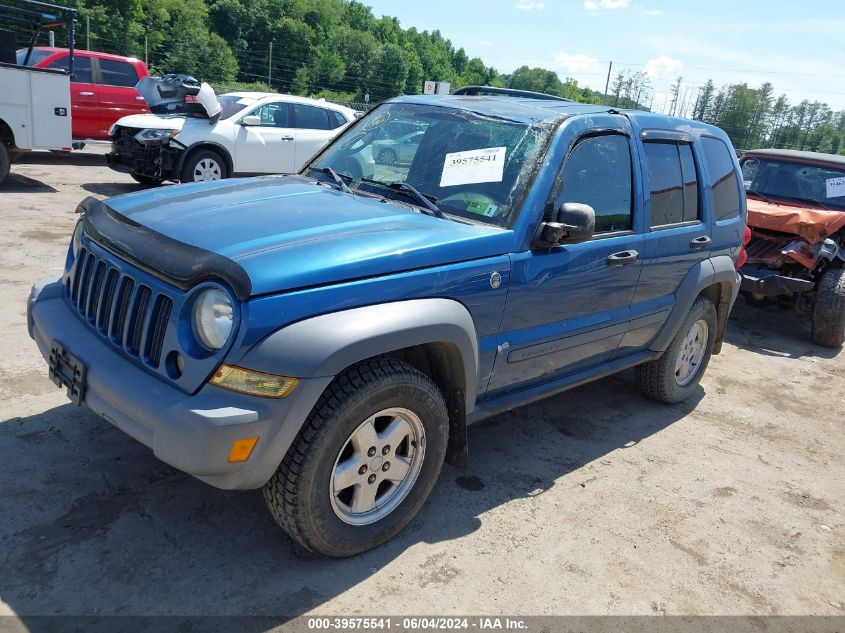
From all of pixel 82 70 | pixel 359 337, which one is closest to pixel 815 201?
pixel 359 337

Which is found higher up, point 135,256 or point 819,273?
point 135,256

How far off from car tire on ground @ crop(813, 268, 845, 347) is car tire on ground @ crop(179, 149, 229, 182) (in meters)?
8.09

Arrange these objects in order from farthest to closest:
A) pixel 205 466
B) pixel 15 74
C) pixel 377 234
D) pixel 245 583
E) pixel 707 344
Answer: pixel 15 74 < pixel 707 344 < pixel 377 234 < pixel 245 583 < pixel 205 466

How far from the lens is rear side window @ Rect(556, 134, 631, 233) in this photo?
361cm

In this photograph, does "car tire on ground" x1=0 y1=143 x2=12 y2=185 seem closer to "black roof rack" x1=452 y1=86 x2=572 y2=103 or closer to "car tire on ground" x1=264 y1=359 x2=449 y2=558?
"black roof rack" x1=452 y1=86 x2=572 y2=103

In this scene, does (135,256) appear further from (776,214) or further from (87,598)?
(776,214)

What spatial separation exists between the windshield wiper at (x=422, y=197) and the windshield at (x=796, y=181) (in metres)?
6.33

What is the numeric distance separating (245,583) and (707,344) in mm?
3885

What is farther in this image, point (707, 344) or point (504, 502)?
point (707, 344)

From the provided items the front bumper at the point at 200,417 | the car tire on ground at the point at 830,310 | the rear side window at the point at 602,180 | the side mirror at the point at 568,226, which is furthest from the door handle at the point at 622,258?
the car tire on ground at the point at 830,310

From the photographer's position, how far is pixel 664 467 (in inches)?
165

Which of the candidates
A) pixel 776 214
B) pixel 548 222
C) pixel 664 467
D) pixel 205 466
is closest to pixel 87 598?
pixel 205 466

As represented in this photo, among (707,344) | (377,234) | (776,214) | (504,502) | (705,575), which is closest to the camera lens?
(377,234)

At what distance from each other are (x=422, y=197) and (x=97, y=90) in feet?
37.7
